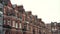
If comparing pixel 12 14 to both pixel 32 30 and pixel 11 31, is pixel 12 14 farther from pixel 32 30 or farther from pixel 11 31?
pixel 32 30

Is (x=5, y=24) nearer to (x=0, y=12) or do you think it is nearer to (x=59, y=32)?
(x=0, y=12)

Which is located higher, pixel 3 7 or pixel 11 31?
pixel 3 7

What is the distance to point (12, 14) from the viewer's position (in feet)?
118

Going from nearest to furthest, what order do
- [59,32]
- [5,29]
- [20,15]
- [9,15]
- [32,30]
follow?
1. [5,29]
2. [9,15]
3. [20,15]
4. [32,30]
5. [59,32]

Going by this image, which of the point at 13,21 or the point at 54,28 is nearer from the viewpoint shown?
the point at 13,21

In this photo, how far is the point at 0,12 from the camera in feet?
107

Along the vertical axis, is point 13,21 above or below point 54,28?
above

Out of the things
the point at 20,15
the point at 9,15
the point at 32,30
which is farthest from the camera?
the point at 32,30

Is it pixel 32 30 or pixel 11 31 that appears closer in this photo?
pixel 11 31

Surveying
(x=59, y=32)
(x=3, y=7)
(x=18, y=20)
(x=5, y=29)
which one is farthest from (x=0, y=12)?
(x=59, y=32)

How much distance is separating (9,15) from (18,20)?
4.87 metres

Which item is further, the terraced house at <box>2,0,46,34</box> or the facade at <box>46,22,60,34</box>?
the facade at <box>46,22,60,34</box>

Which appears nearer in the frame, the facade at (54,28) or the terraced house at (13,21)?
the terraced house at (13,21)

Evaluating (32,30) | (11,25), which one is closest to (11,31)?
(11,25)
